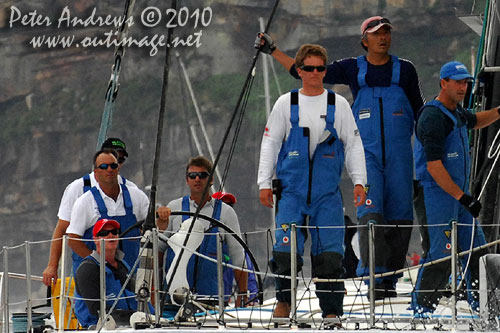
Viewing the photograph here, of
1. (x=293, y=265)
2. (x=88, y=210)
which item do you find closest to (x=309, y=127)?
(x=293, y=265)

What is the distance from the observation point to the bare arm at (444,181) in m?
6.45

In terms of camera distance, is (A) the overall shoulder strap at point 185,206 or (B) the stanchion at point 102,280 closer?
(B) the stanchion at point 102,280

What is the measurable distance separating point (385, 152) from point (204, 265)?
4.33 ft

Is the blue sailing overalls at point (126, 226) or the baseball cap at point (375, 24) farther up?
the baseball cap at point (375, 24)

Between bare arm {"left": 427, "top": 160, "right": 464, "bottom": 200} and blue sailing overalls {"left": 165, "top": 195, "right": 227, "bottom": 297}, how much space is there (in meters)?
1.40

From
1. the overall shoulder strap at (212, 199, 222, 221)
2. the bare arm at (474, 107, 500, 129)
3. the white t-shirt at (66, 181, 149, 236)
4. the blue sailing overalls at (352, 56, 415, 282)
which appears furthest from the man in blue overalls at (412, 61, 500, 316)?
the white t-shirt at (66, 181, 149, 236)

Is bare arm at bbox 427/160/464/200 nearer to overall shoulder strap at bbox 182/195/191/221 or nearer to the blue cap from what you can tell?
the blue cap

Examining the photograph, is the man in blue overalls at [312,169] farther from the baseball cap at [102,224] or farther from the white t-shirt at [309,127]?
the baseball cap at [102,224]

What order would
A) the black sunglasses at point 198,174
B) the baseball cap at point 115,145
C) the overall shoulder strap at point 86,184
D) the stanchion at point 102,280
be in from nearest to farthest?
the stanchion at point 102,280 < the black sunglasses at point 198,174 < the overall shoulder strap at point 86,184 < the baseball cap at point 115,145

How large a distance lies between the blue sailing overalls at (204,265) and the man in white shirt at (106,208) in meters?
0.27

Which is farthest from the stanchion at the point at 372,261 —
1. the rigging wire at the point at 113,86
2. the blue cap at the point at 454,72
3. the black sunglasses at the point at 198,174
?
the rigging wire at the point at 113,86

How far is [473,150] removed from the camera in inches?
356

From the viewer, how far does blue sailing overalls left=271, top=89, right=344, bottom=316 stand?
6.22m

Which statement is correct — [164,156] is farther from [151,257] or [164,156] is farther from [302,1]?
[151,257]
